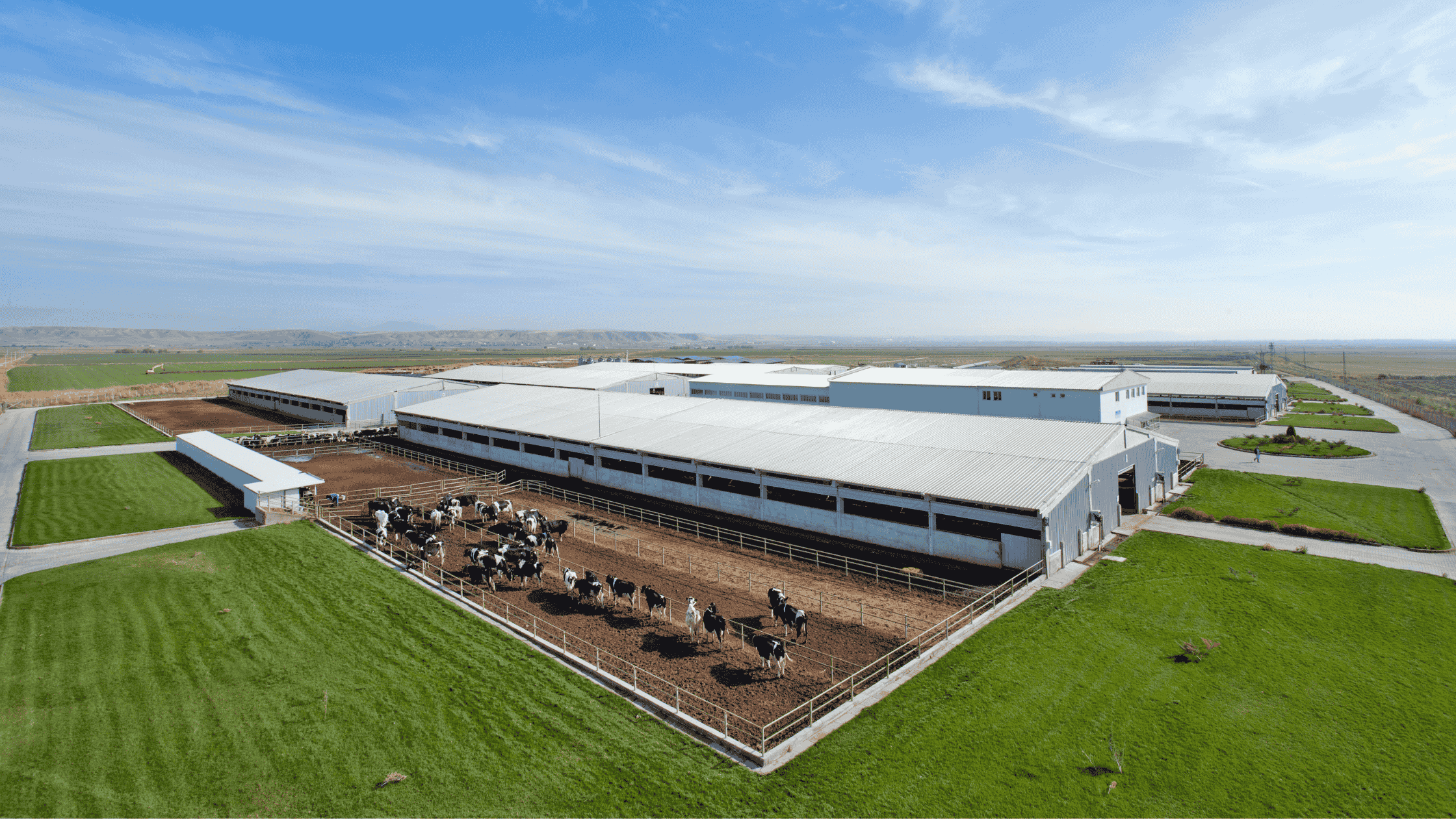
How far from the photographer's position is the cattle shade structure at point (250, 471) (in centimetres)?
3194

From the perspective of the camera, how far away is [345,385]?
72500mm

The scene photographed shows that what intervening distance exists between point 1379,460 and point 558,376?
254 ft

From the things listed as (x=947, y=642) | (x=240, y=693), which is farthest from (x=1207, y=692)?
(x=240, y=693)

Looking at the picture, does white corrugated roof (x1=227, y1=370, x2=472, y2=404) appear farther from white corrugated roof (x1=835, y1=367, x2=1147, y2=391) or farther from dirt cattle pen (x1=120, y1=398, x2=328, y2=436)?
white corrugated roof (x1=835, y1=367, x2=1147, y2=391)

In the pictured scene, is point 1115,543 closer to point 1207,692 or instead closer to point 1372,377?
point 1207,692

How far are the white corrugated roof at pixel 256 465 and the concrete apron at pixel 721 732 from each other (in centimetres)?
1651

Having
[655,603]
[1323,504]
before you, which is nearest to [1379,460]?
[1323,504]

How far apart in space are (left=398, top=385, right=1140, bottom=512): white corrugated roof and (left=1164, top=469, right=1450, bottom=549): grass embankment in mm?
8743

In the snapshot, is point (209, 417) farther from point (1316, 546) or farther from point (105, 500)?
point (1316, 546)

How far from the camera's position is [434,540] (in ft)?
83.7

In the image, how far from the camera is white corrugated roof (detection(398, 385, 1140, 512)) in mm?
25578

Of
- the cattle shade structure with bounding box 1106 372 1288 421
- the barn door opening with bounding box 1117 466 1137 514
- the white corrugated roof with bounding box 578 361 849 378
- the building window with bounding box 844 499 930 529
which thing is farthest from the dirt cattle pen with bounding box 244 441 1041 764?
the cattle shade structure with bounding box 1106 372 1288 421

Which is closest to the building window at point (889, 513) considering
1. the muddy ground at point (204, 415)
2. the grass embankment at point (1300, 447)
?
the grass embankment at point (1300, 447)

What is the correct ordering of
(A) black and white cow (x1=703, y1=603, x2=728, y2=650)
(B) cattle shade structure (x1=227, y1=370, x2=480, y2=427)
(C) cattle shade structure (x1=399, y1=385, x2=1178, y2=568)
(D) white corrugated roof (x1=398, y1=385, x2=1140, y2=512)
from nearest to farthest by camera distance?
(A) black and white cow (x1=703, y1=603, x2=728, y2=650), (C) cattle shade structure (x1=399, y1=385, x2=1178, y2=568), (D) white corrugated roof (x1=398, y1=385, x2=1140, y2=512), (B) cattle shade structure (x1=227, y1=370, x2=480, y2=427)
